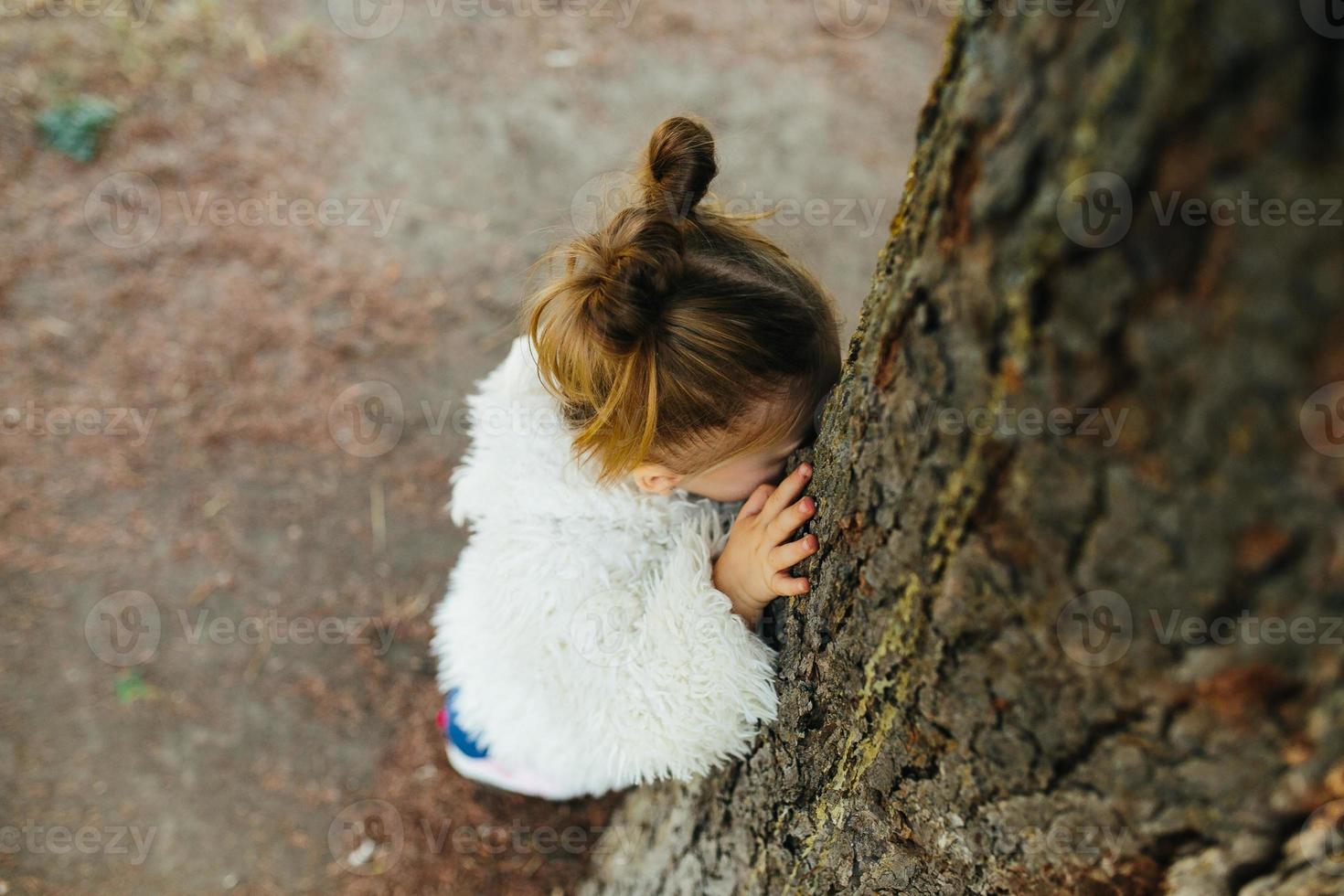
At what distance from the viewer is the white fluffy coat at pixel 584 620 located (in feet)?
4.65

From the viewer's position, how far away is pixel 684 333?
4.35 ft

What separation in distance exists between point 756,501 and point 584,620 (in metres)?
0.43

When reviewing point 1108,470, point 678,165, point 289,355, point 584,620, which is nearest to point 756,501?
point 584,620

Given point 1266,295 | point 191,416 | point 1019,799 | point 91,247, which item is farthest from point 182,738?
point 1266,295

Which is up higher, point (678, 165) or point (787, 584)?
point (678, 165)

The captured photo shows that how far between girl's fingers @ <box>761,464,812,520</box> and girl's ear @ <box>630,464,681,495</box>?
0.26 m

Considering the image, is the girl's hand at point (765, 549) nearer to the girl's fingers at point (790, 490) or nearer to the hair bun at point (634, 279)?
the girl's fingers at point (790, 490)

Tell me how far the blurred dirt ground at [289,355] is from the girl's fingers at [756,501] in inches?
24.6

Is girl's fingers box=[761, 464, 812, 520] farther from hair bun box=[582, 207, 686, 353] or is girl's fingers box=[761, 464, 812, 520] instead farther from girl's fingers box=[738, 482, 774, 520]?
hair bun box=[582, 207, 686, 353]

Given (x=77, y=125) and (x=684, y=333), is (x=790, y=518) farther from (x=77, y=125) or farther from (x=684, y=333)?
(x=77, y=125)

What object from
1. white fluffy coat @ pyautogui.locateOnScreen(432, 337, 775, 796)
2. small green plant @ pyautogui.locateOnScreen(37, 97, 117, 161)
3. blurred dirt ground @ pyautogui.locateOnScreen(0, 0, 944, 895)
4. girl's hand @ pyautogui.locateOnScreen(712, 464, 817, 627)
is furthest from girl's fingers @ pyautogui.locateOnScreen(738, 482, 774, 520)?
small green plant @ pyautogui.locateOnScreen(37, 97, 117, 161)

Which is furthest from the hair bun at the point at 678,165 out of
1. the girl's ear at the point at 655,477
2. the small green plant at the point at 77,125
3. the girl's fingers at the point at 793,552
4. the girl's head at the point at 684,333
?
the small green plant at the point at 77,125

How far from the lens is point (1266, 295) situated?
19.1 inches

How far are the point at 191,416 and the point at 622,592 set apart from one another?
2.08 metres
